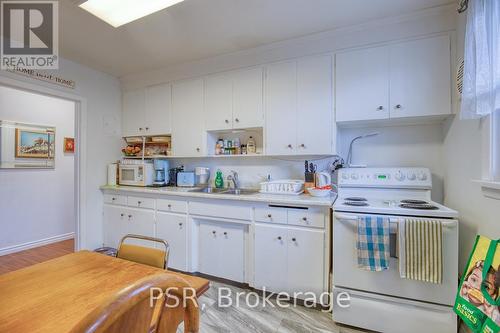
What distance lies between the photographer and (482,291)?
40.9 inches

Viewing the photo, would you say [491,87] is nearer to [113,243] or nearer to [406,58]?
[406,58]

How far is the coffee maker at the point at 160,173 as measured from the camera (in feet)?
9.64

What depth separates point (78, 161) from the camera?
2.75 meters

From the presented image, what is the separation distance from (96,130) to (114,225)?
1.23 metres

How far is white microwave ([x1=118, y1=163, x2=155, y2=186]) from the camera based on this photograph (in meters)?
2.87

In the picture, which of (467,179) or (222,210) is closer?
(467,179)

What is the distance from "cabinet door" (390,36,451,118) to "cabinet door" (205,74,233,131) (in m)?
1.53

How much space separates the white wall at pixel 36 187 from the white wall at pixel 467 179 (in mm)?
4808

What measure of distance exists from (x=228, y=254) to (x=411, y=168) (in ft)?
5.89

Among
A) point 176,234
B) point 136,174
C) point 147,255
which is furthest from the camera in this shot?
point 136,174

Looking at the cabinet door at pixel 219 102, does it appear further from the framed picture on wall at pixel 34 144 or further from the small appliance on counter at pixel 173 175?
the framed picture on wall at pixel 34 144

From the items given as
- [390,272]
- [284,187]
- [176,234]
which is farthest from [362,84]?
[176,234]

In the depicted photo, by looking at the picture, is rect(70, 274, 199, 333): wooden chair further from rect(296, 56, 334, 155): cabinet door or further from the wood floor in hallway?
Answer: the wood floor in hallway

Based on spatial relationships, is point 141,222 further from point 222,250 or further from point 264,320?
point 264,320
